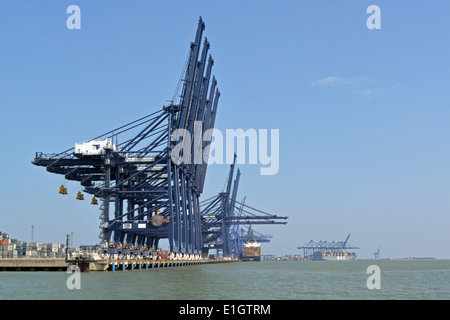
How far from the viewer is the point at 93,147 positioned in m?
75.4

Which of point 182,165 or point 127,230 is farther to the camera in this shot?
point 182,165

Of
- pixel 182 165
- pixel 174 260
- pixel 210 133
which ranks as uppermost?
pixel 210 133

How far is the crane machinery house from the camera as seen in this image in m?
74.4

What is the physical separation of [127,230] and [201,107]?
27.1m

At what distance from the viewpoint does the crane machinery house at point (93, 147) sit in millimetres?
74438
